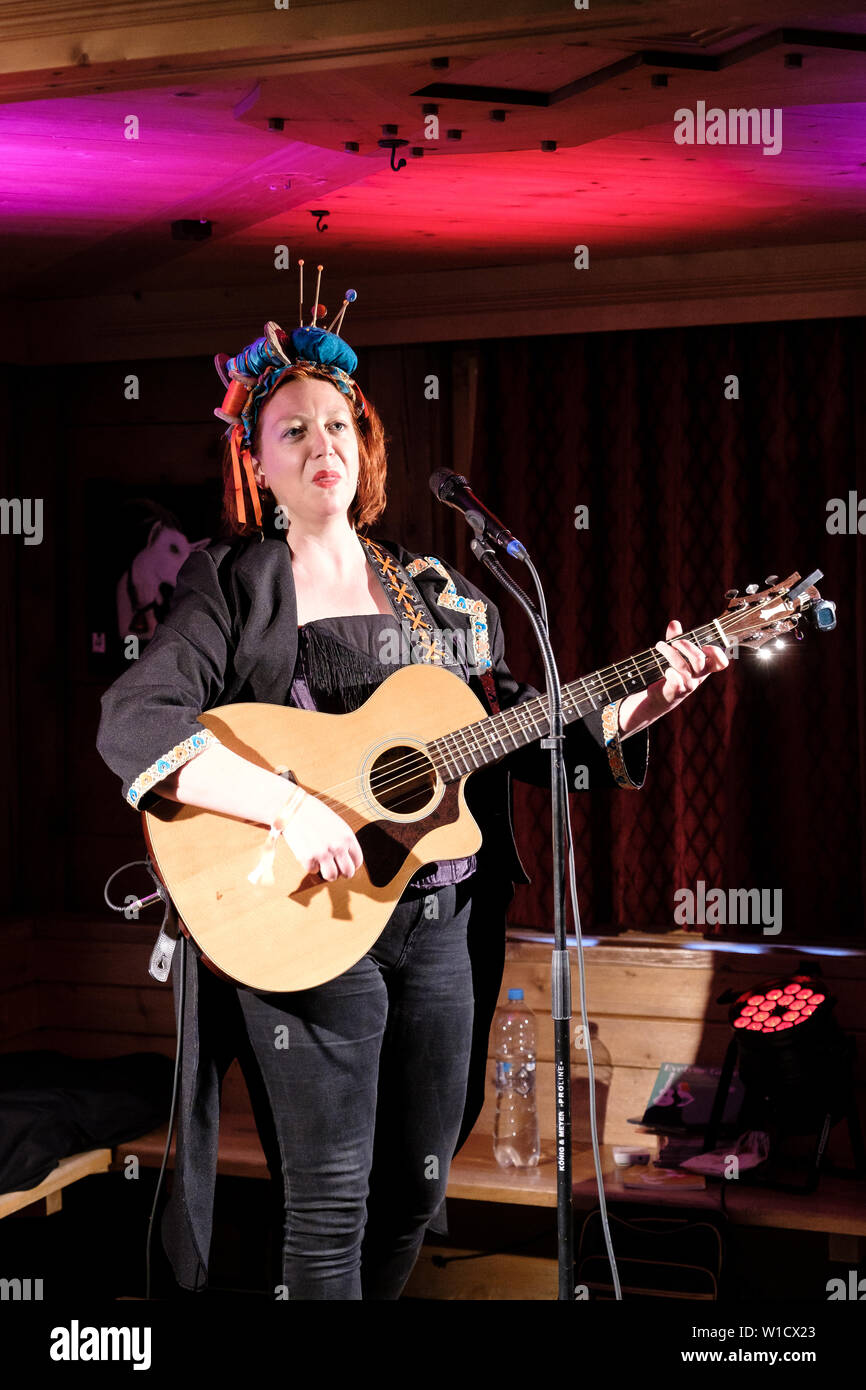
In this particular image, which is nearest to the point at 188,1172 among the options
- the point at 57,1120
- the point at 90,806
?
the point at 57,1120

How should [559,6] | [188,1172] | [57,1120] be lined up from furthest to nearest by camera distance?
[57,1120] → [188,1172] → [559,6]

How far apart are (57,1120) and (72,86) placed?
2.50 meters

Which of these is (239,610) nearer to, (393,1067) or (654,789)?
(393,1067)

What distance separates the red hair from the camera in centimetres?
240

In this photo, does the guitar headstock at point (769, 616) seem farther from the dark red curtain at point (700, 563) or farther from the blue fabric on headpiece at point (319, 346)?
the dark red curtain at point (700, 563)

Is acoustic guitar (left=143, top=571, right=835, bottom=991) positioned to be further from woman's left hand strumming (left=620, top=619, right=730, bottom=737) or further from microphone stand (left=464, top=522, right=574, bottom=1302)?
microphone stand (left=464, top=522, right=574, bottom=1302)

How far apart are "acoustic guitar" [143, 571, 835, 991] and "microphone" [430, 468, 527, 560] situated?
0.91 feet

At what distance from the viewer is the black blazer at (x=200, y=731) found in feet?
7.00

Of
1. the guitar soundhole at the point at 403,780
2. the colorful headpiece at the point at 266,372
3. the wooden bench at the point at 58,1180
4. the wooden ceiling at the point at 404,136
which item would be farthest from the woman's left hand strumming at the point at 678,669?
the wooden bench at the point at 58,1180

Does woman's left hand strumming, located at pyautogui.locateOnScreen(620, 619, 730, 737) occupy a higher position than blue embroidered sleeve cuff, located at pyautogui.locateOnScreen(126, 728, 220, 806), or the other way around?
woman's left hand strumming, located at pyautogui.locateOnScreen(620, 619, 730, 737)

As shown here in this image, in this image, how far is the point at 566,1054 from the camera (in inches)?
81.5

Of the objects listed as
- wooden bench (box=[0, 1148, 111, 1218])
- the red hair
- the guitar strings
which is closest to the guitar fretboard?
the guitar strings

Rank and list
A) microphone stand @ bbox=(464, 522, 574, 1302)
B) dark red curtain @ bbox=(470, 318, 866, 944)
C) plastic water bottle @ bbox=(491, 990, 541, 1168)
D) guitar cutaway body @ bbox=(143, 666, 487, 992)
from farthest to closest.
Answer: dark red curtain @ bbox=(470, 318, 866, 944) → plastic water bottle @ bbox=(491, 990, 541, 1168) → guitar cutaway body @ bbox=(143, 666, 487, 992) → microphone stand @ bbox=(464, 522, 574, 1302)

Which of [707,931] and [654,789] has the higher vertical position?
[654,789]
